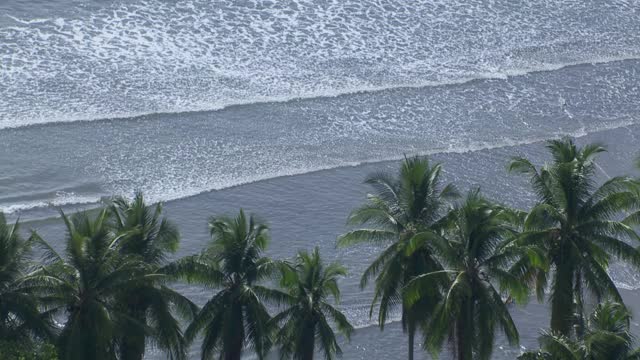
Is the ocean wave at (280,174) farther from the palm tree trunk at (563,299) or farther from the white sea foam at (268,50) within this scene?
the palm tree trunk at (563,299)

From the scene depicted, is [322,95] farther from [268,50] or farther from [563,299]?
[563,299]

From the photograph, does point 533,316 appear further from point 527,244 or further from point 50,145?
point 50,145

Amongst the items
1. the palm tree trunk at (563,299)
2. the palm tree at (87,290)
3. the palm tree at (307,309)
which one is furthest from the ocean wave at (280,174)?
the palm tree trunk at (563,299)

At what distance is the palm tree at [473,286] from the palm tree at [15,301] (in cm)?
698

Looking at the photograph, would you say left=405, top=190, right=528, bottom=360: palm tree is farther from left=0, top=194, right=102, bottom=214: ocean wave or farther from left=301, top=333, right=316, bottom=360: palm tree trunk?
left=0, top=194, right=102, bottom=214: ocean wave

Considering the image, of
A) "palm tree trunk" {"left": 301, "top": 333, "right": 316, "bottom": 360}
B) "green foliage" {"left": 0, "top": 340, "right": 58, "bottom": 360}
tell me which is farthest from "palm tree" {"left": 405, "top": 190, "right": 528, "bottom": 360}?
"green foliage" {"left": 0, "top": 340, "right": 58, "bottom": 360}

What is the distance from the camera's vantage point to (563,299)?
2748 cm

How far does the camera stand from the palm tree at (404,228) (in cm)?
2697

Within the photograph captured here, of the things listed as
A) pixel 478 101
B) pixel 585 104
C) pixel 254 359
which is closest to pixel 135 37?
pixel 478 101

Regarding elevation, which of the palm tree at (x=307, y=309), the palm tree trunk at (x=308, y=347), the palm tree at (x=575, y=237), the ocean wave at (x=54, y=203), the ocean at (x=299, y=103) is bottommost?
the palm tree trunk at (x=308, y=347)

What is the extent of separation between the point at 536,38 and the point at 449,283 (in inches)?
1155

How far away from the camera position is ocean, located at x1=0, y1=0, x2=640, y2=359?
38562 millimetres

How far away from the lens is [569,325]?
27562 millimetres

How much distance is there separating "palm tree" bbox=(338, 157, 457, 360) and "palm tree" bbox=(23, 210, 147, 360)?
5.16 m
